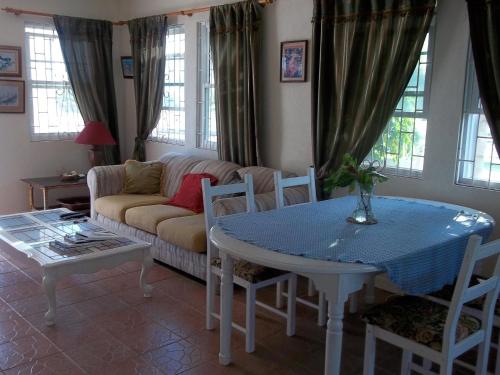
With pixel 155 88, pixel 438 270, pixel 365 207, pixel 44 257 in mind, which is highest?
pixel 155 88

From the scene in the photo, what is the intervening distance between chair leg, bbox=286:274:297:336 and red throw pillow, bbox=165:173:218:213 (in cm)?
152

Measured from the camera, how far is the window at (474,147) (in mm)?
3266

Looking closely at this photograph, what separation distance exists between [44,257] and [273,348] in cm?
155

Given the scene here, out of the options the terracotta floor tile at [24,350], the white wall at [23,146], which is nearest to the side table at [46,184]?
the white wall at [23,146]

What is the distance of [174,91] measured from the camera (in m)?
5.66

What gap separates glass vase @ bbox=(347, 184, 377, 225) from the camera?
263 cm

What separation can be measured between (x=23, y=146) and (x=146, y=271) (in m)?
3.00

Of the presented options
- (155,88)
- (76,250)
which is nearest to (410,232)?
(76,250)

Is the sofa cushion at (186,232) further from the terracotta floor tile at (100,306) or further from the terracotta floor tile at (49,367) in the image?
the terracotta floor tile at (49,367)

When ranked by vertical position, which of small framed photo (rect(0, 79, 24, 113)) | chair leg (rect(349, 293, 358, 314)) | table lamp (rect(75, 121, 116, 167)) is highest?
small framed photo (rect(0, 79, 24, 113))

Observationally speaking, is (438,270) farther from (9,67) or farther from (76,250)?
(9,67)

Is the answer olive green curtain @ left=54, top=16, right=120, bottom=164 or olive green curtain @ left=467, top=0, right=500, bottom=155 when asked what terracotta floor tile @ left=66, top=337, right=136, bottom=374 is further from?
olive green curtain @ left=54, top=16, right=120, bottom=164

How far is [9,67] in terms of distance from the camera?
5480 mm

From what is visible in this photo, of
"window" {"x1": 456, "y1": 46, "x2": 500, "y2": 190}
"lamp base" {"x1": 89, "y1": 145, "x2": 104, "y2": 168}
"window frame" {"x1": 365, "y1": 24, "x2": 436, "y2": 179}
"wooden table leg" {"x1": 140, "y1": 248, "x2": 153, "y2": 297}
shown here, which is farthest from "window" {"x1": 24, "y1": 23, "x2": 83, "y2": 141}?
"window" {"x1": 456, "y1": 46, "x2": 500, "y2": 190}
